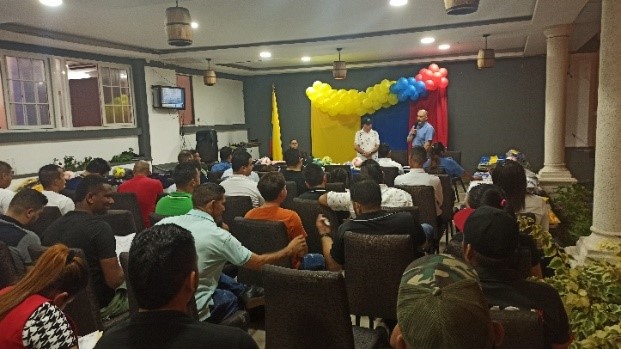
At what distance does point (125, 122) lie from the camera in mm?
8148

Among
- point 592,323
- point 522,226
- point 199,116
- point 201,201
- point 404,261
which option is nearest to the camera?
point 592,323

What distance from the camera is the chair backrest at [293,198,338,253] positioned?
143 inches

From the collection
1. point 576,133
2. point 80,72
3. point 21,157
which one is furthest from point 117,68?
point 576,133

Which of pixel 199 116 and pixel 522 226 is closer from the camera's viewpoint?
pixel 522 226

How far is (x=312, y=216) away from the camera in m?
3.66

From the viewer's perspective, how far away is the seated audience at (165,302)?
1.16m

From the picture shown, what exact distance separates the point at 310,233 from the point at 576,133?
682cm

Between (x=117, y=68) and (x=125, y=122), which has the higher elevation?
(x=117, y=68)

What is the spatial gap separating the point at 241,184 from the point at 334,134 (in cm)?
703

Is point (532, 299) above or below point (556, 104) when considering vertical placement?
below

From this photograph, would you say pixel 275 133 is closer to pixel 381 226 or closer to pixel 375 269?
pixel 381 226

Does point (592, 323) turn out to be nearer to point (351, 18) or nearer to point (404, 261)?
point (404, 261)

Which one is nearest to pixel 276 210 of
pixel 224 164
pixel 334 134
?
pixel 224 164

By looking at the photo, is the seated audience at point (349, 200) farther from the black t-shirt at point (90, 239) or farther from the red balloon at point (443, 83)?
the red balloon at point (443, 83)
